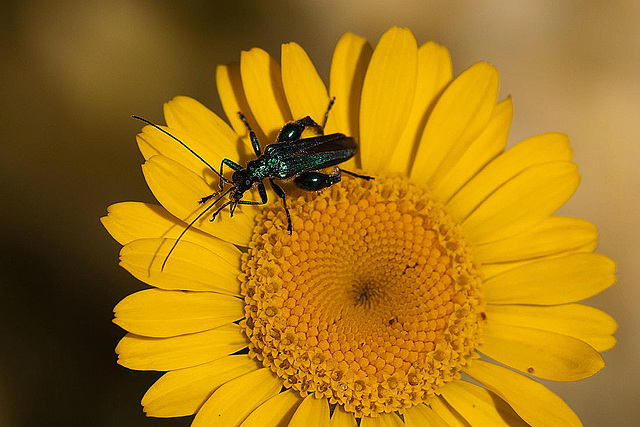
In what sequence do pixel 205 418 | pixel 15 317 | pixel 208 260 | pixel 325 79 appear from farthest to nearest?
1. pixel 325 79
2. pixel 15 317
3. pixel 208 260
4. pixel 205 418

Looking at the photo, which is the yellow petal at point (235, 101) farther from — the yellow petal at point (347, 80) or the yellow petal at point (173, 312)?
the yellow petal at point (173, 312)

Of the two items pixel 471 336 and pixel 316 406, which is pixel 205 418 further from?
pixel 471 336

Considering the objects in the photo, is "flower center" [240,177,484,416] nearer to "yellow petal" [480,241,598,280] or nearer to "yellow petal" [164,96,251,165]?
"yellow petal" [480,241,598,280]

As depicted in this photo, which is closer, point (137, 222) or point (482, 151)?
point (137, 222)

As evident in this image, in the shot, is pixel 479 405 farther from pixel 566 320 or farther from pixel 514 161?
pixel 514 161

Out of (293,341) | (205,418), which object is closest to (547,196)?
(293,341)

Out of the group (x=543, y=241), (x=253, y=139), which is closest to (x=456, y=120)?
(x=543, y=241)

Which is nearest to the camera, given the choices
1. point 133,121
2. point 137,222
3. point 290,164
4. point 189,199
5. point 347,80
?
point 137,222
